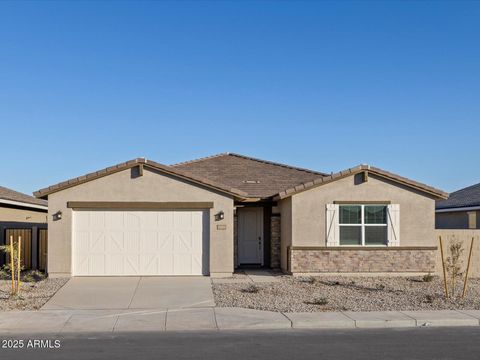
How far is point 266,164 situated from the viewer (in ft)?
94.8

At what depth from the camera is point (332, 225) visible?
20328 millimetres

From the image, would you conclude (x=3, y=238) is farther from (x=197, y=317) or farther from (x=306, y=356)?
(x=306, y=356)

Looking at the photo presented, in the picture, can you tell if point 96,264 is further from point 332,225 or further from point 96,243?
point 332,225

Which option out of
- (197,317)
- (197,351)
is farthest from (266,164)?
(197,351)

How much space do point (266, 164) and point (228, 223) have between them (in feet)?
30.1

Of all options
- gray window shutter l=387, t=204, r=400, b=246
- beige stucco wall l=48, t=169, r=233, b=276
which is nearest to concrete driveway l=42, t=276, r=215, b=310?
beige stucco wall l=48, t=169, r=233, b=276

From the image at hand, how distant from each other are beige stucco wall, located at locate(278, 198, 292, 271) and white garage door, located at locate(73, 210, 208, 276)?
287 centimetres

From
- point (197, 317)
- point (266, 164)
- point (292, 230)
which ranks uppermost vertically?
point (266, 164)

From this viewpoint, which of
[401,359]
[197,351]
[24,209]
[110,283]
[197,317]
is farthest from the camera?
[24,209]

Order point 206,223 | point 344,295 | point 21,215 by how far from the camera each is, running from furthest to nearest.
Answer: point 21,215 < point 206,223 < point 344,295

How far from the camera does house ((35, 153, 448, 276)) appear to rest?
19.9 meters

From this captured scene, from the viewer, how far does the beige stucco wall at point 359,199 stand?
20406mm

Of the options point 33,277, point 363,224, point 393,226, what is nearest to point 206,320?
point 363,224

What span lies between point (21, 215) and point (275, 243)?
11.7 metres
